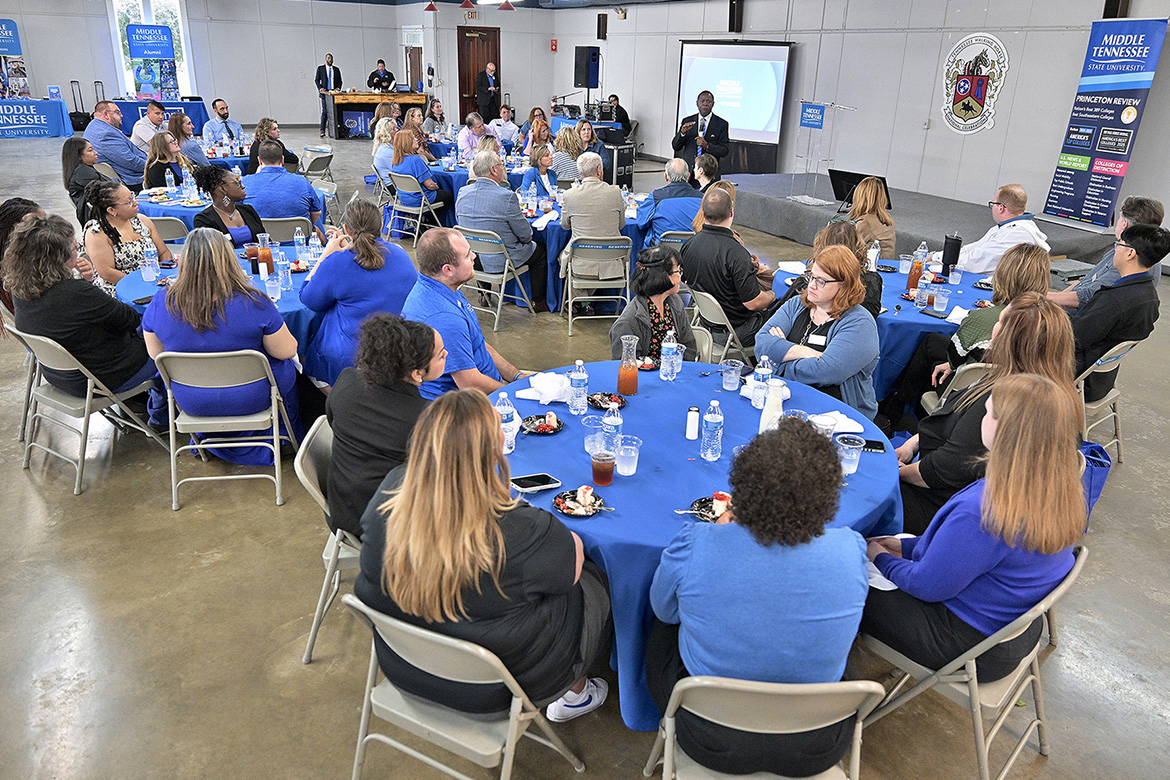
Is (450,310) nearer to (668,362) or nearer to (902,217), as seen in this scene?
(668,362)

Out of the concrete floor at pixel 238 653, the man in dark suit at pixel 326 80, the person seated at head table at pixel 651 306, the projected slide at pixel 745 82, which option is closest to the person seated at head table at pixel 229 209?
the concrete floor at pixel 238 653

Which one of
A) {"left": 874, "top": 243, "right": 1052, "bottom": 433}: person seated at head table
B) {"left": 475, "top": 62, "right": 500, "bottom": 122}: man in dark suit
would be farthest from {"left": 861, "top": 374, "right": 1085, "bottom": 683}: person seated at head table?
{"left": 475, "top": 62, "right": 500, "bottom": 122}: man in dark suit

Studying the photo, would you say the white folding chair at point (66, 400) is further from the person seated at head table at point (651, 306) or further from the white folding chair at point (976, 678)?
the white folding chair at point (976, 678)

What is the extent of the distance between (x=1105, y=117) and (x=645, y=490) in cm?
875

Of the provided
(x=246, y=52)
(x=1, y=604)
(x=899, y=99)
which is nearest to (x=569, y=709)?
(x=1, y=604)

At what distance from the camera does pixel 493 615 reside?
192 centimetres

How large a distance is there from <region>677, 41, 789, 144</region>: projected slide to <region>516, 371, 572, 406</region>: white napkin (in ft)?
37.4

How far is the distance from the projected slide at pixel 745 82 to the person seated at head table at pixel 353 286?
1037 centimetres

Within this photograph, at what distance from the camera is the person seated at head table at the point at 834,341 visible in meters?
3.49

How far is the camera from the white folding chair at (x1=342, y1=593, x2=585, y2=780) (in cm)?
181

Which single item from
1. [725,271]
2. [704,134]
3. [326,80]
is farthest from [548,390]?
[326,80]

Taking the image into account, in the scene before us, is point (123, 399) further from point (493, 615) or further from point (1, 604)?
point (493, 615)

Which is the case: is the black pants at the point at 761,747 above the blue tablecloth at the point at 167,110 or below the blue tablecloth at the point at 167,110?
below

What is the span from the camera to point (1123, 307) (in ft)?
14.0
